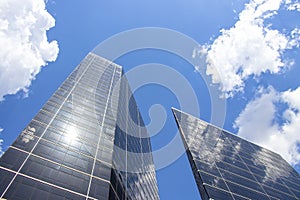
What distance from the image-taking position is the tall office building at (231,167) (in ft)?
108

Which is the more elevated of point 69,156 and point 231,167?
point 231,167

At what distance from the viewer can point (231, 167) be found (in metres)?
39.2

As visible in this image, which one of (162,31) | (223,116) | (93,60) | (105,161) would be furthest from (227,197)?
(93,60)

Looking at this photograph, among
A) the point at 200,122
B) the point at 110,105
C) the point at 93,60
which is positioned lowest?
the point at 110,105

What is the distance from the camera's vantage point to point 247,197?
32.8 meters

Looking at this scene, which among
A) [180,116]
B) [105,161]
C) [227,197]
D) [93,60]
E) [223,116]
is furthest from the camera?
[93,60]

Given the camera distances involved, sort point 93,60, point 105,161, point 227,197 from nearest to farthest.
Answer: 1. point 105,161
2. point 227,197
3. point 93,60

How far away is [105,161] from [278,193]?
24.2 metres

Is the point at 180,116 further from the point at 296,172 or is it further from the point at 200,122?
the point at 296,172

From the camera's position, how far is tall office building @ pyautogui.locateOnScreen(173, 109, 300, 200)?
108ft

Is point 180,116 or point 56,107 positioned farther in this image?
point 180,116

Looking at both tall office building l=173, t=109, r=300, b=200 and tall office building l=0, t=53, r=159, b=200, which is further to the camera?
tall office building l=173, t=109, r=300, b=200

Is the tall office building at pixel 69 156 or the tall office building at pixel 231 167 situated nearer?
the tall office building at pixel 69 156

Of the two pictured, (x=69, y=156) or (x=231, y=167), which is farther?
(x=231, y=167)
